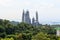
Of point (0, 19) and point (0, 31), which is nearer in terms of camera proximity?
point (0, 31)

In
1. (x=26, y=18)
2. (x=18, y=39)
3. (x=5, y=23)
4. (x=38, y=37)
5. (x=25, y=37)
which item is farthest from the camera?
(x=26, y=18)

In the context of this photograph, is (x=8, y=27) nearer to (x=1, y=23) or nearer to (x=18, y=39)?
(x=1, y=23)

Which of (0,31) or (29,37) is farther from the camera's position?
(0,31)

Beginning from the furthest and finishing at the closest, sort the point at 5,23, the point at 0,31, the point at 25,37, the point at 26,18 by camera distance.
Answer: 1. the point at 26,18
2. the point at 5,23
3. the point at 0,31
4. the point at 25,37

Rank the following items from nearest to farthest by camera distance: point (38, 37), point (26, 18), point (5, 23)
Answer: point (38, 37) < point (5, 23) < point (26, 18)

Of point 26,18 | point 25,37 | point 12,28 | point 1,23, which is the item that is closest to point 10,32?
point 12,28

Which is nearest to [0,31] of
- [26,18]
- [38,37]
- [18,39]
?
[18,39]

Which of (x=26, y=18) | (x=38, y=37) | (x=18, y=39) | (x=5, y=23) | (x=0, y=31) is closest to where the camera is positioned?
(x=38, y=37)

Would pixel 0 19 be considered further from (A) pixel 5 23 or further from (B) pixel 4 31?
(B) pixel 4 31
